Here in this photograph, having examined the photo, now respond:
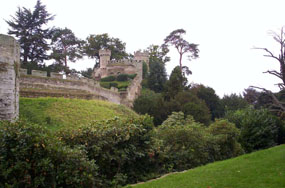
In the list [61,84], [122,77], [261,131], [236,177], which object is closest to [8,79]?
[236,177]

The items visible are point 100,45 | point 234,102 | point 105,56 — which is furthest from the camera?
point 100,45

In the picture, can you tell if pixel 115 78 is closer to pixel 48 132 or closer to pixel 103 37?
pixel 103 37

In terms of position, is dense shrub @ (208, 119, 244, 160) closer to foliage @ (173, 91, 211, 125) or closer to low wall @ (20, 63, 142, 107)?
low wall @ (20, 63, 142, 107)

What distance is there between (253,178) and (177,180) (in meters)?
2.13

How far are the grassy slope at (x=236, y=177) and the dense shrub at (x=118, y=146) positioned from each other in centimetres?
135

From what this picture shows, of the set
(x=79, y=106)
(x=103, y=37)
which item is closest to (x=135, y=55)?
(x=103, y=37)

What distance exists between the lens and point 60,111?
19.3 meters

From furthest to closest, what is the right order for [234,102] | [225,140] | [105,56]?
[105,56], [234,102], [225,140]

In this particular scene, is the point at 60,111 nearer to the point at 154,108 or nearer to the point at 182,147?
the point at 182,147

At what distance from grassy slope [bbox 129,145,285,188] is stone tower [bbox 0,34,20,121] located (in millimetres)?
7532

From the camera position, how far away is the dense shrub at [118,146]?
28.8 feet

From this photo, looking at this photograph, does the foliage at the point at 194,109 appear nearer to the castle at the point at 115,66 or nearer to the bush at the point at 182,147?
the bush at the point at 182,147

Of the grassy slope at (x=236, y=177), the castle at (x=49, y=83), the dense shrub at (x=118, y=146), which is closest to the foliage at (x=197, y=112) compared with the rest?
the castle at (x=49, y=83)

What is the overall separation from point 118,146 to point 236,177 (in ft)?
12.8
